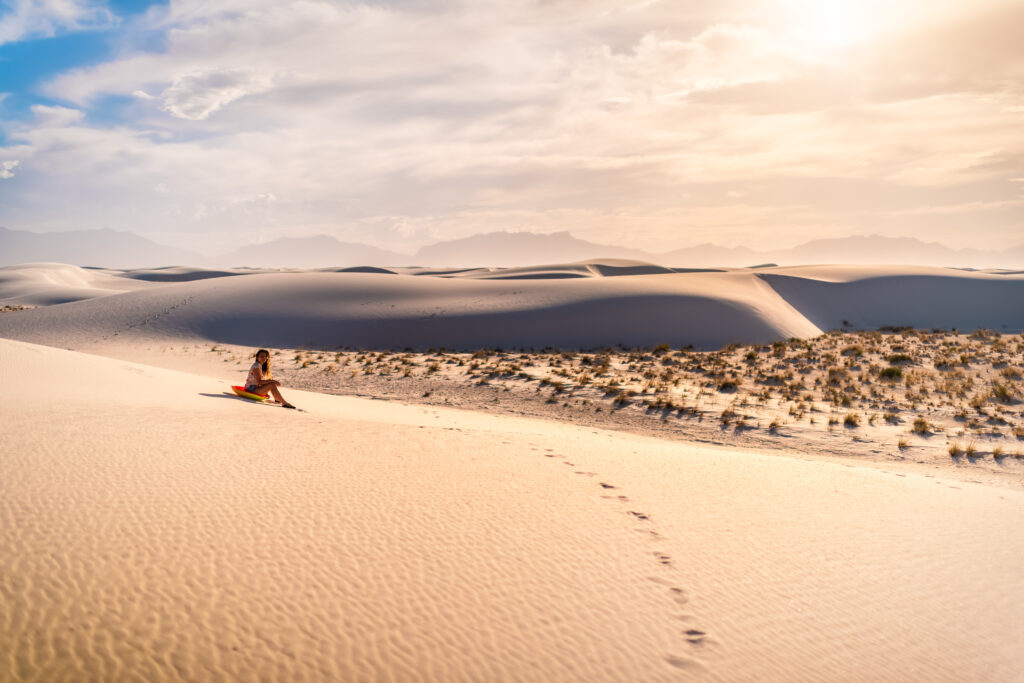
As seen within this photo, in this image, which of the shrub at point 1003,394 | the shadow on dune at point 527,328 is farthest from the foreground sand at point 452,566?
the shadow on dune at point 527,328

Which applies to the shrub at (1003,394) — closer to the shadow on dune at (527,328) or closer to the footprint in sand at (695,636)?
the shadow on dune at (527,328)

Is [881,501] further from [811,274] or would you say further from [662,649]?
[811,274]

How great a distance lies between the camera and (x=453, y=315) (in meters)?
32.8

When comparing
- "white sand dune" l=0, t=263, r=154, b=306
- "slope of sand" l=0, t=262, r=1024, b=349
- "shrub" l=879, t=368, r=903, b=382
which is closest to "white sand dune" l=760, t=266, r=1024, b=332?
"slope of sand" l=0, t=262, r=1024, b=349

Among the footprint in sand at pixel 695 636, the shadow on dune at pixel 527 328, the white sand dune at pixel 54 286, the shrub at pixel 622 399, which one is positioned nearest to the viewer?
the footprint in sand at pixel 695 636

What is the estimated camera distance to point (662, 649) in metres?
3.73

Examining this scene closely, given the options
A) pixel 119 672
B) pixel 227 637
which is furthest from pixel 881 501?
pixel 119 672

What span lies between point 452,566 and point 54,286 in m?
84.2

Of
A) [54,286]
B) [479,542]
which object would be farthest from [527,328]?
[54,286]

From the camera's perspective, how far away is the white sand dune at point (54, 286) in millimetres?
57188

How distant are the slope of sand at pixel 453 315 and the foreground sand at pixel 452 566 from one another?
22.2 m

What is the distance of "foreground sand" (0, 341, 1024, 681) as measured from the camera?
3400mm

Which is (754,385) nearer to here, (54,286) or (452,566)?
(452,566)

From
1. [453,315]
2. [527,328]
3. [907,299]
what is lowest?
[527,328]
